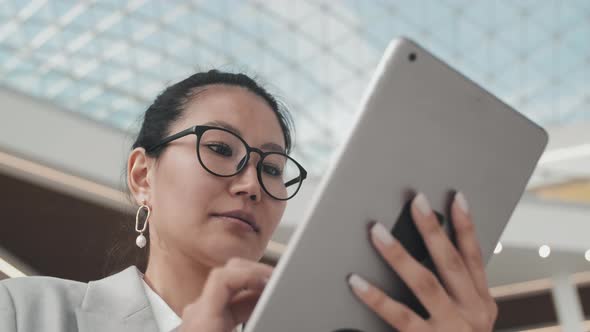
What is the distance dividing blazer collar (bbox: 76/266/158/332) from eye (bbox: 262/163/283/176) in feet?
2.47

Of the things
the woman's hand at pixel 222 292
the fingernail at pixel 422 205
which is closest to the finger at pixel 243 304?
the woman's hand at pixel 222 292

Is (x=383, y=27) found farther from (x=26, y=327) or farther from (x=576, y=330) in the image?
(x=26, y=327)

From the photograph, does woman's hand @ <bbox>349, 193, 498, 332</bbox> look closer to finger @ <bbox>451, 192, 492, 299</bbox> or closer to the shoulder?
finger @ <bbox>451, 192, 492, 299</bbox>

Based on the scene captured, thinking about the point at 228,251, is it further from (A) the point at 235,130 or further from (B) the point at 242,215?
(A) the point at 235,130

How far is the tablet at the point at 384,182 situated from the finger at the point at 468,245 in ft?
0.17

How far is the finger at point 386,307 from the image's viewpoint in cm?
172

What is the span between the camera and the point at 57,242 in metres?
20.4

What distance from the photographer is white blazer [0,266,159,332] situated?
237 centimetres

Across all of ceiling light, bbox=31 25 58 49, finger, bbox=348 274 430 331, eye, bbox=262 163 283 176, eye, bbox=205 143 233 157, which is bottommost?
finger, bbox=348 274 430 331

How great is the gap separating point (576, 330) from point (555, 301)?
227 cm

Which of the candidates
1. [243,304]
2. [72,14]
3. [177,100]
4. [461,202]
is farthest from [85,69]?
[461,202]

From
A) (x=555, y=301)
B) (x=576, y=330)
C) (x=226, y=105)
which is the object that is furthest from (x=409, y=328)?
(x=555, y=301)

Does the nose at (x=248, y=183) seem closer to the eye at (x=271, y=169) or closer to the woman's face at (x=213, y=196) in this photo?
the woman's face at (x=213, y=196)

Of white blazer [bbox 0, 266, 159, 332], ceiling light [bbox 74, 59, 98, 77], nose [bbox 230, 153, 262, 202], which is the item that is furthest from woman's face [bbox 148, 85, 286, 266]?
ceiling light [bbox 74, 59, 98, 77]
